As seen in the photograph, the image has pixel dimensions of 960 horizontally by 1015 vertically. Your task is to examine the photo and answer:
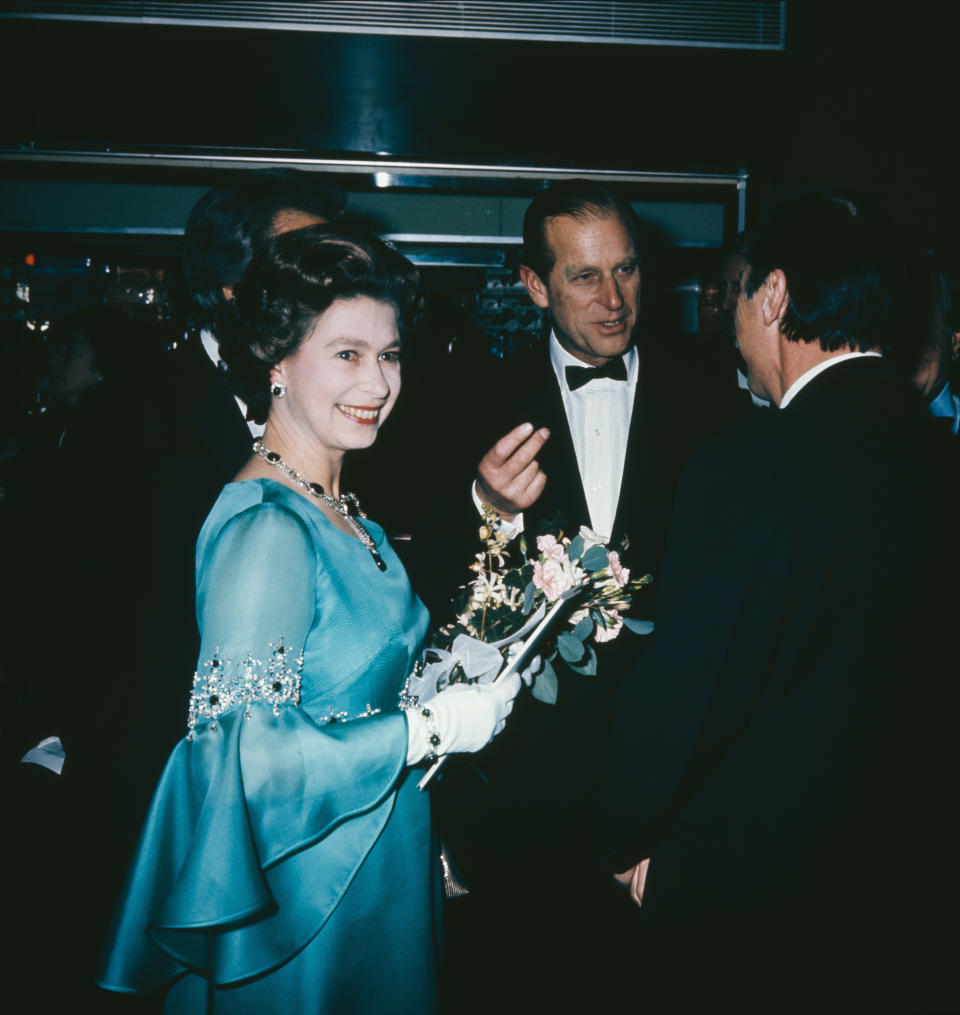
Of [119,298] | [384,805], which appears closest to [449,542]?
[384,805]

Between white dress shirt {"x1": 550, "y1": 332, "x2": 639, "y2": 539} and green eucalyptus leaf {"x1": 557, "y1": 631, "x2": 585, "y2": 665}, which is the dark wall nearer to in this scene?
white dress shirt {"x1": 550, "y1": 332, "x2": 639, "y2": 539}

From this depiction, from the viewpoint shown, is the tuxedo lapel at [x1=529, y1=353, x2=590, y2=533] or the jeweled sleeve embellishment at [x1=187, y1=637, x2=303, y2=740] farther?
the tuxedo lapel at [x1=529, y1=353, x2=590, y2=533]

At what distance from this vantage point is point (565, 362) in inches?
81.4

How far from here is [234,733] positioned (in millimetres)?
994

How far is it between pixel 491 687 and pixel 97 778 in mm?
757

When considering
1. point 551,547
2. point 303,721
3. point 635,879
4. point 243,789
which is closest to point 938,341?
point 551,547

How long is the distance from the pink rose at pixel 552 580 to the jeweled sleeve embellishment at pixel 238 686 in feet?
1.58

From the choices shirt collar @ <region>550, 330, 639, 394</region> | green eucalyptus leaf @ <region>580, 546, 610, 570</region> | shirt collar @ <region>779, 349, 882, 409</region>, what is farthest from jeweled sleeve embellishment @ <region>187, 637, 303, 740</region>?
shirt collar @ <region>550, 330, 639, 394</region>

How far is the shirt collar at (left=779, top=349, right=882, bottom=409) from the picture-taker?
1156mm

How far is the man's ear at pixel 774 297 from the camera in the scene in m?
1.21

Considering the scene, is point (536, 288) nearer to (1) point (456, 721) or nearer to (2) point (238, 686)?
(1) point (456, 721)

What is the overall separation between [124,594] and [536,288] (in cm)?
141

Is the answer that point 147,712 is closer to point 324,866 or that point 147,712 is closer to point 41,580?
point 41,580

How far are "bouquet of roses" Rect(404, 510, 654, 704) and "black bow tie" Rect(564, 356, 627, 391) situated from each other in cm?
69
